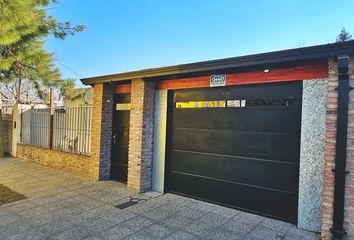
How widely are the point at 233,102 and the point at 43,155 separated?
677 centimetres

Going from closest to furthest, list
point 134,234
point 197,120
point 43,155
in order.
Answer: point 134,234
point 197,120
point 43,155

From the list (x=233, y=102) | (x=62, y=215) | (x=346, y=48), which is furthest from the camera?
(x=233, y=102)

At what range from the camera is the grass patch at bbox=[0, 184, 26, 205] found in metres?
4.70

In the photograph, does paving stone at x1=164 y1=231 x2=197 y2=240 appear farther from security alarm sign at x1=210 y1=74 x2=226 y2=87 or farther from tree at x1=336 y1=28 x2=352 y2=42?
tree at x1=336 y1=28 x2=352 y2=42

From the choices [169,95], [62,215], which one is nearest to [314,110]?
[169,95]

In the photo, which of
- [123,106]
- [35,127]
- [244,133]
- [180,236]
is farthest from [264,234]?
[35,127]

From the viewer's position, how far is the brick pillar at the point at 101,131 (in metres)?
6.26

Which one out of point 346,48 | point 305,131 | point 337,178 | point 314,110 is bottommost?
point 337,178

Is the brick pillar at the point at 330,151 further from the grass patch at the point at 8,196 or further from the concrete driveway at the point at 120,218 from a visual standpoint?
the grass patch at the point at 8,196

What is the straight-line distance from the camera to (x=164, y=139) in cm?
536

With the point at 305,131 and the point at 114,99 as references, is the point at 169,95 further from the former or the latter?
the point at 305,131

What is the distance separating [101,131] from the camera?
626 cm

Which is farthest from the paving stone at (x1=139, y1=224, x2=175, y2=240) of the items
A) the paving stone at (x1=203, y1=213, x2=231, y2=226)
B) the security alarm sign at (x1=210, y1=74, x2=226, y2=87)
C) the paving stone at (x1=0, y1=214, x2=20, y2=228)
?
the security alarm sign at (x1=210, y1=74, x2=226, y2=87)

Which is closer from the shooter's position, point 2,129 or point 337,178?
point 337,178
